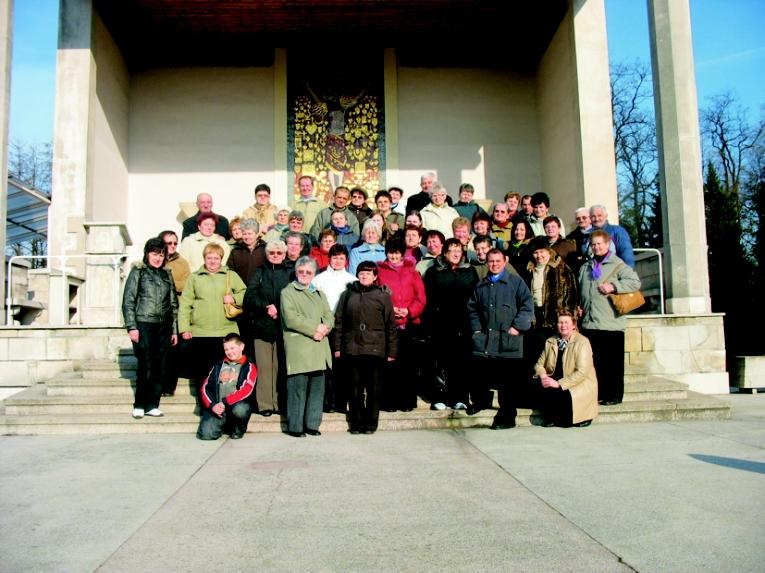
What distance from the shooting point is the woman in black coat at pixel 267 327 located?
6555 millimetres

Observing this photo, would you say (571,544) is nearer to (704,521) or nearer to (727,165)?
(704,521)

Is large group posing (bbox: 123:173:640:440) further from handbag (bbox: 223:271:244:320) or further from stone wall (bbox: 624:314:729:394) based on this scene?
stone wall (bbox: 624:314:729:394)

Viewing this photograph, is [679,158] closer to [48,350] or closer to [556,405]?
[556,405]

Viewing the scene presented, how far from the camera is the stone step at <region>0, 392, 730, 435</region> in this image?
645cm

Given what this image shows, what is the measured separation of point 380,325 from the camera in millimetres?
6250

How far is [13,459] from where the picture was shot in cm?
515

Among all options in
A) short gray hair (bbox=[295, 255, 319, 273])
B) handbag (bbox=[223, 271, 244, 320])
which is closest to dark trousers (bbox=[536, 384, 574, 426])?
short gray hair (bbox=[295, 255, 319, 273])

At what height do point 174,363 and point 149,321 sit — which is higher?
point 149,321

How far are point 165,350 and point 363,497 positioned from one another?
3.50 metres

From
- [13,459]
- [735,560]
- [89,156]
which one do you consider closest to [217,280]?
[13,459]

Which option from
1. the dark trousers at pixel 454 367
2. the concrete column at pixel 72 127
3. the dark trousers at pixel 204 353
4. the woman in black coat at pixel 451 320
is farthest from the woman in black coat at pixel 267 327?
the concrete column at pixel 72 127

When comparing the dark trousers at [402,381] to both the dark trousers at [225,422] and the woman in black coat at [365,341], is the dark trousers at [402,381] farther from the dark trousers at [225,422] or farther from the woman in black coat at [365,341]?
the dark trousers at [225,422]

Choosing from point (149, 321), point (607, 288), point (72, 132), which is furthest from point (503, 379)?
point (72, 132)

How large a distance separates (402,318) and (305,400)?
1.24 m
